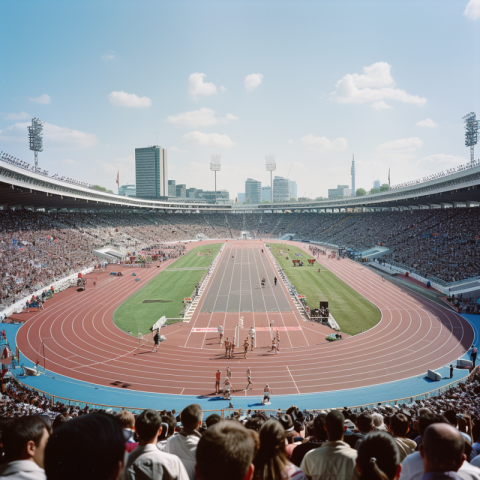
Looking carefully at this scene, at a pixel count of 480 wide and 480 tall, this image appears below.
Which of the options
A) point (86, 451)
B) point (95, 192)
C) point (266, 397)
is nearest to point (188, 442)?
point (86, 451)

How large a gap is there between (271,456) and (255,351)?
808 inches

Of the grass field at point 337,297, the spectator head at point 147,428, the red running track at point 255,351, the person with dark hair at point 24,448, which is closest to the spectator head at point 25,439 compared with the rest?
the person with dark hair at point 24,448

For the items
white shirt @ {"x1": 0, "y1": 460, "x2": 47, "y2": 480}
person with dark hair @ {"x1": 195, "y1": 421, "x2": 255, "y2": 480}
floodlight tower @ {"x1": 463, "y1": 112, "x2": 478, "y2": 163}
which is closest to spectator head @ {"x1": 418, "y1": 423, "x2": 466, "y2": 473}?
person with dark hair @ {"x1": 195, "y1": 421, "x2": 255, "y2": 480}

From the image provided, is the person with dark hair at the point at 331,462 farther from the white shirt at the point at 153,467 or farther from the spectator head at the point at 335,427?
the white shirt at the point at 153,467

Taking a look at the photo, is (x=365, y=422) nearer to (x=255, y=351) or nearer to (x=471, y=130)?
Answer: (x=255, y=351)

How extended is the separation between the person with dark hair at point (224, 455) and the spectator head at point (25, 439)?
136 centimetres

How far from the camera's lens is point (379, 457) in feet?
9.45

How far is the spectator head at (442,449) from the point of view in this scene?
277 centimetres

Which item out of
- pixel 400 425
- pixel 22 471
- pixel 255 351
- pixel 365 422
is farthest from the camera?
pixel 255 351

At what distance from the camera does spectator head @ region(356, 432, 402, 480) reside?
9.28ft

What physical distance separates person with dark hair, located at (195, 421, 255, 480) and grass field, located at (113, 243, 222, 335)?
25.6 metres

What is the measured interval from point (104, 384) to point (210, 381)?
5724 millimetres

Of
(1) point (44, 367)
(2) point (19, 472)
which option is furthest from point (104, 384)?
(2) point (19, 472)

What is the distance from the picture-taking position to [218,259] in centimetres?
5934
